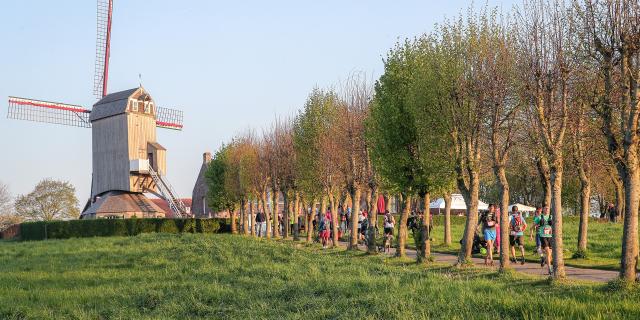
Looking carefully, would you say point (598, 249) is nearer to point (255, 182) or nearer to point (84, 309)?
point (84, 309)

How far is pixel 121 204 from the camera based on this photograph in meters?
71.1

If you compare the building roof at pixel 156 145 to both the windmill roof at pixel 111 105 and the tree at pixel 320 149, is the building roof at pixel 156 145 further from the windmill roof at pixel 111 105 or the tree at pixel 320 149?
the tree at pixel 320 149

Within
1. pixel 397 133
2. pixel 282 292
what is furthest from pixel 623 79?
pixel 397 133

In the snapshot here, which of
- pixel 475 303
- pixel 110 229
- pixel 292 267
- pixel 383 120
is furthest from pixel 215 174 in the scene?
pixel 475 303

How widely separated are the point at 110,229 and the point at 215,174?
12.3 m

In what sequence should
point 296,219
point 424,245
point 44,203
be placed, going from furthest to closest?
1. point 44,203
2. point 296,219
3. point 424,245

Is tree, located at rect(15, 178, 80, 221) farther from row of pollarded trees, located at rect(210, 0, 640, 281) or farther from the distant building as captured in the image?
row of pollarded trees, located at rect(210, 0, 640, 281)

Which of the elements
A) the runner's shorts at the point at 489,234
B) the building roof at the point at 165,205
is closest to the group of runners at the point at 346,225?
the runner's shorts at the point at 489,234

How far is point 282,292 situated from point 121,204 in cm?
5778

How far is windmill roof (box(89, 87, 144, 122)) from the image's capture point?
7154 cm

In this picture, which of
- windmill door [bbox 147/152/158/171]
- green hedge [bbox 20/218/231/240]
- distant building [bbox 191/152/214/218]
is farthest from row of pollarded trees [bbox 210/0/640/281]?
distant building [bbox 191/152/214/218]

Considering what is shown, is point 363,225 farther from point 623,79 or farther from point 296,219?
point 623,79

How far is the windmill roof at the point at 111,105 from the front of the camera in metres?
71.5

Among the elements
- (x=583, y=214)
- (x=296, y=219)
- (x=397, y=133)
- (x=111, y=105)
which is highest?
(x=111, y=105)
